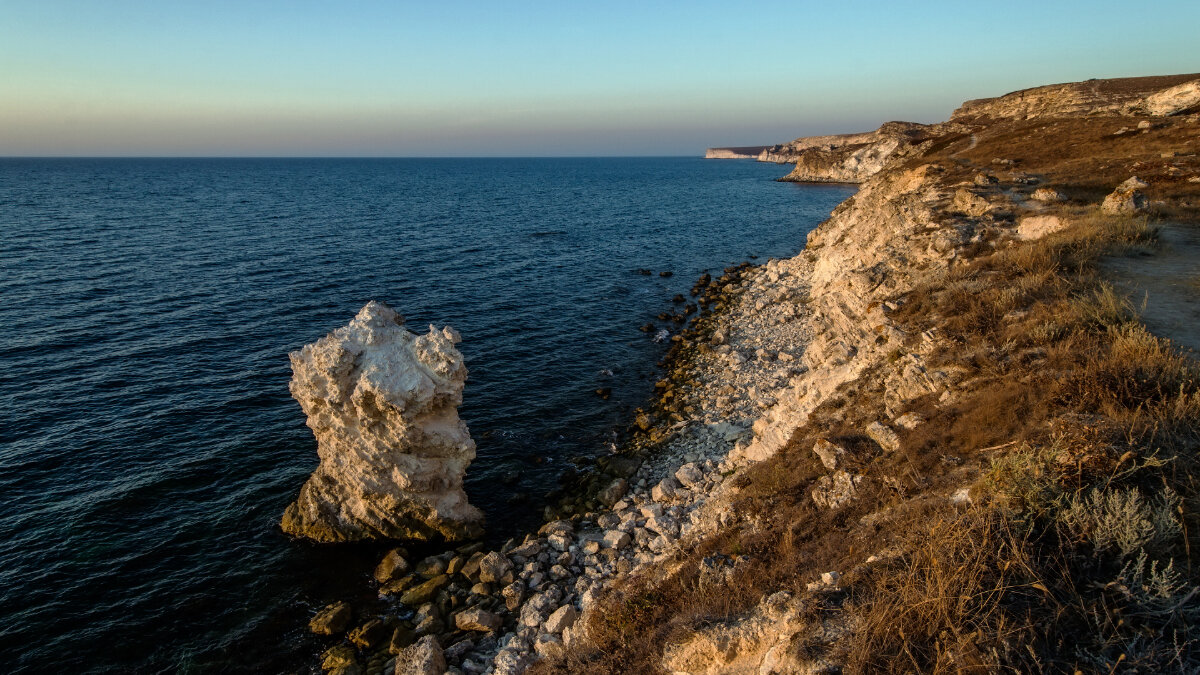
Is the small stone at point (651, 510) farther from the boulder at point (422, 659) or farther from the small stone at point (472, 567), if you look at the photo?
the boulder at point (422, 659)

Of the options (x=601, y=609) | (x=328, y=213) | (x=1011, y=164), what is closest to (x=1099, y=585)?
(x=601, y=609)

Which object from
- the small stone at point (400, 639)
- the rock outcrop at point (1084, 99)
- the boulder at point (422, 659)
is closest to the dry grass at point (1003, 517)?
the boulder at point (422, 659)

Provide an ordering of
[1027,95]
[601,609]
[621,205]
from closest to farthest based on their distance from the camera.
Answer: [601,609]
[1027,95]
[621,205]

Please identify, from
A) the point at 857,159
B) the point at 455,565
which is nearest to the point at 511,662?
the point at 455,565

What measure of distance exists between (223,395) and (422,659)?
20.0 metres

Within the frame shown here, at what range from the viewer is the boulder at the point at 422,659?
13688mm

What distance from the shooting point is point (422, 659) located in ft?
45.5

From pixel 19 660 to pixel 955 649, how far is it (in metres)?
→ 21.8

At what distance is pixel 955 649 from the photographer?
607 cm

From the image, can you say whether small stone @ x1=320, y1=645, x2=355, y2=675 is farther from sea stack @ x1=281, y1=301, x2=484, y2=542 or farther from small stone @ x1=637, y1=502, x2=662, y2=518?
small stone @ x1=637, y1=502, x2=662, y2=518

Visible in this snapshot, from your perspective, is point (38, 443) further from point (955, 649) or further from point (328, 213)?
point (328, 213)

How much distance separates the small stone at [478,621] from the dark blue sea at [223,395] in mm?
4027

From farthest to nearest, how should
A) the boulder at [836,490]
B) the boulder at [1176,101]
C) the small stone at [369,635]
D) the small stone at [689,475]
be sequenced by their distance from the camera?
the boulder at [1176,101] < the small stone at [689,475] < the small stone at [369,635] < the boulder at [836,490]

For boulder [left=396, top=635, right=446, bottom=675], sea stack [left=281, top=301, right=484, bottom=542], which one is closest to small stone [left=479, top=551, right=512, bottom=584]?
sea stack [left=281, top=301, right=484, bottom=542]
